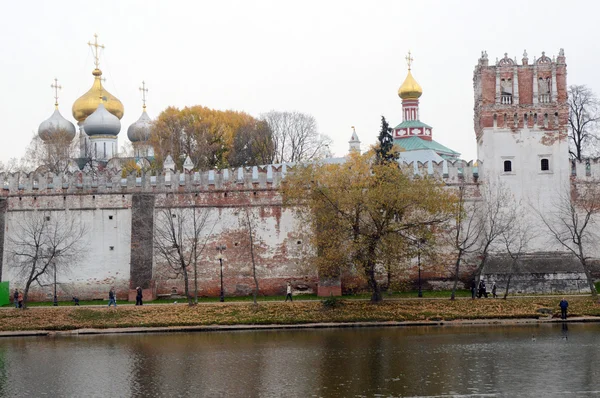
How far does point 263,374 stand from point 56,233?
19.5m

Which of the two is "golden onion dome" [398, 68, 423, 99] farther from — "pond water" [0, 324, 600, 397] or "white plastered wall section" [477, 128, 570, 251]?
"pond water" [0, 324, 600, 397]

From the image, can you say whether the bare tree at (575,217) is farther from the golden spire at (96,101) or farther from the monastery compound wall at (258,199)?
the golden spire at (96,101)

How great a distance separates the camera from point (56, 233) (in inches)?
1606

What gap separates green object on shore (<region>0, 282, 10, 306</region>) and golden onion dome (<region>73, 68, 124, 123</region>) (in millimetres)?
27073

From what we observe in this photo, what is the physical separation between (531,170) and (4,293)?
71.9 feet

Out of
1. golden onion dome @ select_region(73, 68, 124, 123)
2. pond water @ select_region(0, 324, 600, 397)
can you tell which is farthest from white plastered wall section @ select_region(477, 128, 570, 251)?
golden onion dome @ select_region(73, 68, 124, 123)

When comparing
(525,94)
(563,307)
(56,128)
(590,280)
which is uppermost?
(56,128)

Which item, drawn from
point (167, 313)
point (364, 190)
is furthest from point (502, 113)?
point (167, 313)

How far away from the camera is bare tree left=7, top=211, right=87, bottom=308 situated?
40625 mm

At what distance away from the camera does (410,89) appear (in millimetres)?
72938

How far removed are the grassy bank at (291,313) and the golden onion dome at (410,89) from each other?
3914 centimetres

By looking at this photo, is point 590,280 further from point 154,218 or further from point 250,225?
point 154,218

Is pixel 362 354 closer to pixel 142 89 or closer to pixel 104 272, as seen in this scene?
pixel 104 272

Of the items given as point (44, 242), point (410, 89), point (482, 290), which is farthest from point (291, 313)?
point (410, 89)
